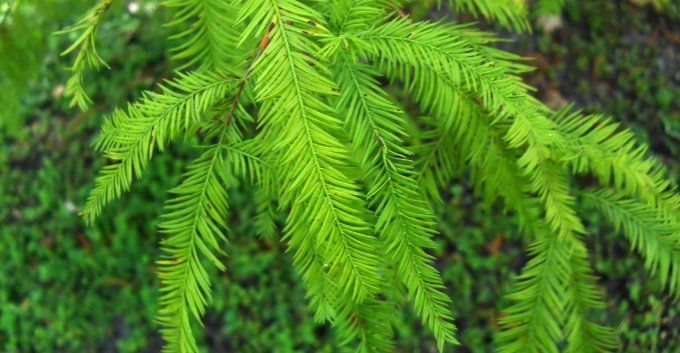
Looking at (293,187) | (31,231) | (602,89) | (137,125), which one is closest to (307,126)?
(293,187)

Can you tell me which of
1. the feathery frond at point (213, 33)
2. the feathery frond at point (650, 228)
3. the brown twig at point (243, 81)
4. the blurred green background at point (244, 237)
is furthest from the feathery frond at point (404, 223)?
the blurred green background at point (244, 237)

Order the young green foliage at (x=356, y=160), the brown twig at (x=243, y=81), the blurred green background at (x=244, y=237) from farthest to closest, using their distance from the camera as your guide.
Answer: the blurred green background at (x=244, y=237), the brown twig at (x=243, y=81), the young green foliage at (x=356, y=160)

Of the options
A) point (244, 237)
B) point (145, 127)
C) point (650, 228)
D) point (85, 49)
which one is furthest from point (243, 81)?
point (244, 237)

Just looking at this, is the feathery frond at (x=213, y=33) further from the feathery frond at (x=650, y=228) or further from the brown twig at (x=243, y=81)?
the feathery frond at (x=650, y=228)

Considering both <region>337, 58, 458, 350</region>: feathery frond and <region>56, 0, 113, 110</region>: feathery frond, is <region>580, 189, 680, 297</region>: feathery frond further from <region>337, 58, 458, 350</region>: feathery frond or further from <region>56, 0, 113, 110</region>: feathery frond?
<region>56, 0, 113, 110</region>: feathery frond

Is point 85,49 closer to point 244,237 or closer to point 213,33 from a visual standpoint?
point 213,33

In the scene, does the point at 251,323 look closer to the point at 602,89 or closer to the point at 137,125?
the point at 137,125
